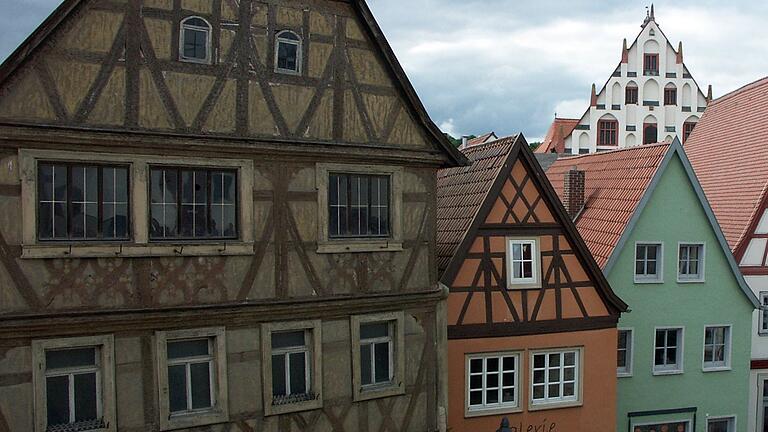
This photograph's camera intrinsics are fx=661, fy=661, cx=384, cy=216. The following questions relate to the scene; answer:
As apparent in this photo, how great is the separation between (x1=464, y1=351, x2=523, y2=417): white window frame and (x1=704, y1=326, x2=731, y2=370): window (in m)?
6.23

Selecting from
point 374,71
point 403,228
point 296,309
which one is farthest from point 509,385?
point 374,71

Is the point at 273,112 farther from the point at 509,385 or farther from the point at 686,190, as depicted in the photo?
the point at 686,190

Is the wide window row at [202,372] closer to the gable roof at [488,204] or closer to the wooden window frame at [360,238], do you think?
the wooden window frame at [360,238]

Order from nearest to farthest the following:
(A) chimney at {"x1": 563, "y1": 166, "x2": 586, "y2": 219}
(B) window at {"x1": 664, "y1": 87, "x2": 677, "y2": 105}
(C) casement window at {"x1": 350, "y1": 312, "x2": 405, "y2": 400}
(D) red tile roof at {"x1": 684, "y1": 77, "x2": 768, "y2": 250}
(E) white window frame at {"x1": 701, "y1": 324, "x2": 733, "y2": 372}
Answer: (C) casement window at {"x1": 350, "y1": 312, "x2": 405, "y2": 400} → (E) white window frame at {"x1": 701, "y1": 324, "x2": 733, "y2": 372} → (A) chimney at {"x1": 563, "y1": 166, "x2": 586, "y2": 219} → (D) red tile roof at {"x1": 684, "y1": 77, "x2": 768, "y2": 250} → (B) window at {"x1": 664, "y1": 87, "x2": 677, "y2": 105}

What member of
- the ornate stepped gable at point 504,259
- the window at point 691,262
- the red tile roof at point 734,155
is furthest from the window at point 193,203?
the red tile roof at point 734,155

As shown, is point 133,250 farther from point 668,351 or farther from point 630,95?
point 630,95

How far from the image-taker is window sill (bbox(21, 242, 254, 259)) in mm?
8211

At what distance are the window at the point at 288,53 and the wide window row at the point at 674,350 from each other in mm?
10203

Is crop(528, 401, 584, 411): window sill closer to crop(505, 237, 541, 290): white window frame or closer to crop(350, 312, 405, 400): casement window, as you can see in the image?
crop(505, 237, 541, 290): white window frame

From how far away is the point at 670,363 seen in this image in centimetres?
1606

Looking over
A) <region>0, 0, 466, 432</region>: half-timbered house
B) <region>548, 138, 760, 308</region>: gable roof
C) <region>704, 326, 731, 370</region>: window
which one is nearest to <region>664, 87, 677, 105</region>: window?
<region>548, 138, 760, 308</region>: gable roof

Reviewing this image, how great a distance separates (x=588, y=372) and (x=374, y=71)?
7520 millimetres

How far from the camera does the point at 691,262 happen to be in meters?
16.0

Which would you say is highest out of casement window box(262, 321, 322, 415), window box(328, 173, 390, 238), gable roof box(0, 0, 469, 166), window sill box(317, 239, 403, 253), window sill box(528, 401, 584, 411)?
gable roof box(0, 0, 469, 166)
